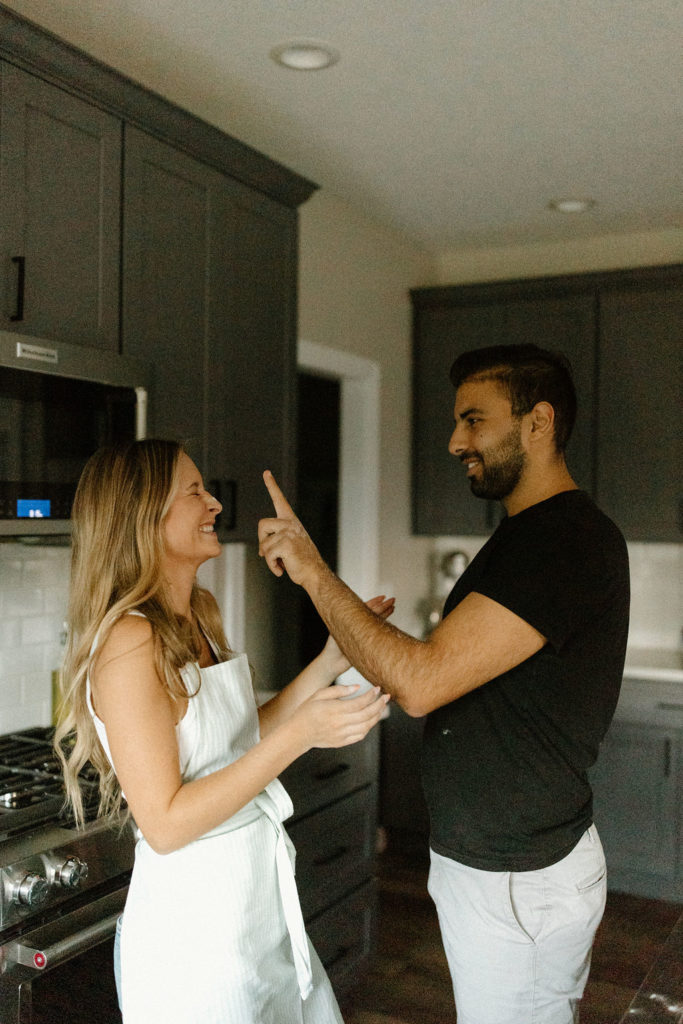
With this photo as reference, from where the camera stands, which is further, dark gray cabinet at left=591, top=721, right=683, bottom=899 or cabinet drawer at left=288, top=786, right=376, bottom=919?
dark gray cabinet at left=591, top=721, right=683, bottom=899

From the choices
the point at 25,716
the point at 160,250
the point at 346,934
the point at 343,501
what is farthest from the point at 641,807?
the point at 160,250

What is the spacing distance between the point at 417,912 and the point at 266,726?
2.08m

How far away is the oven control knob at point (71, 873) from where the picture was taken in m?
1.80

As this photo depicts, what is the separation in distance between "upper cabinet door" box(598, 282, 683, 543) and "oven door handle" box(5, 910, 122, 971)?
9.04 feet

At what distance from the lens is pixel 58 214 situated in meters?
2.10

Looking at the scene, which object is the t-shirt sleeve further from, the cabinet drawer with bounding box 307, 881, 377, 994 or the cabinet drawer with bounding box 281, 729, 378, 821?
the cabinet drawer with bounding box 307, 881, 377, 994

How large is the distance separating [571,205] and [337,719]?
2.91m

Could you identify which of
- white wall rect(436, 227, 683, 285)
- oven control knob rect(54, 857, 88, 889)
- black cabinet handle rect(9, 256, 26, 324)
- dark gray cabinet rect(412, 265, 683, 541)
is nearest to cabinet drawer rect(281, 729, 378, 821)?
oven control knob rect(54, 857, 88, 889)

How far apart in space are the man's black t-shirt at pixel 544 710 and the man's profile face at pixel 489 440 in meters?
0.15

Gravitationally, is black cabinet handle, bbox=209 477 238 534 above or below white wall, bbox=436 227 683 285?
below

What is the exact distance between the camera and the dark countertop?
1190 millimetres

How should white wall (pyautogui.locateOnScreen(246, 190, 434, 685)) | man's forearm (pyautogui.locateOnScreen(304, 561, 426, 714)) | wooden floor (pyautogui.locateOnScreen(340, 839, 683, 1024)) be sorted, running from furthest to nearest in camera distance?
white wall (pyautogui.locateOnScreen(246, 190, 434, 685))
wooden floor (pyautogui.locateOnScreen(340, 839, 683, 1024))
man's forearm (pyautogui.locateOnScreen(304, 561, 426, 714))

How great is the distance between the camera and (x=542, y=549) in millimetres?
1684

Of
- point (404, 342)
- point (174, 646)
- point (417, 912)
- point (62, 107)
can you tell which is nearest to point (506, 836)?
point (174, 646)
